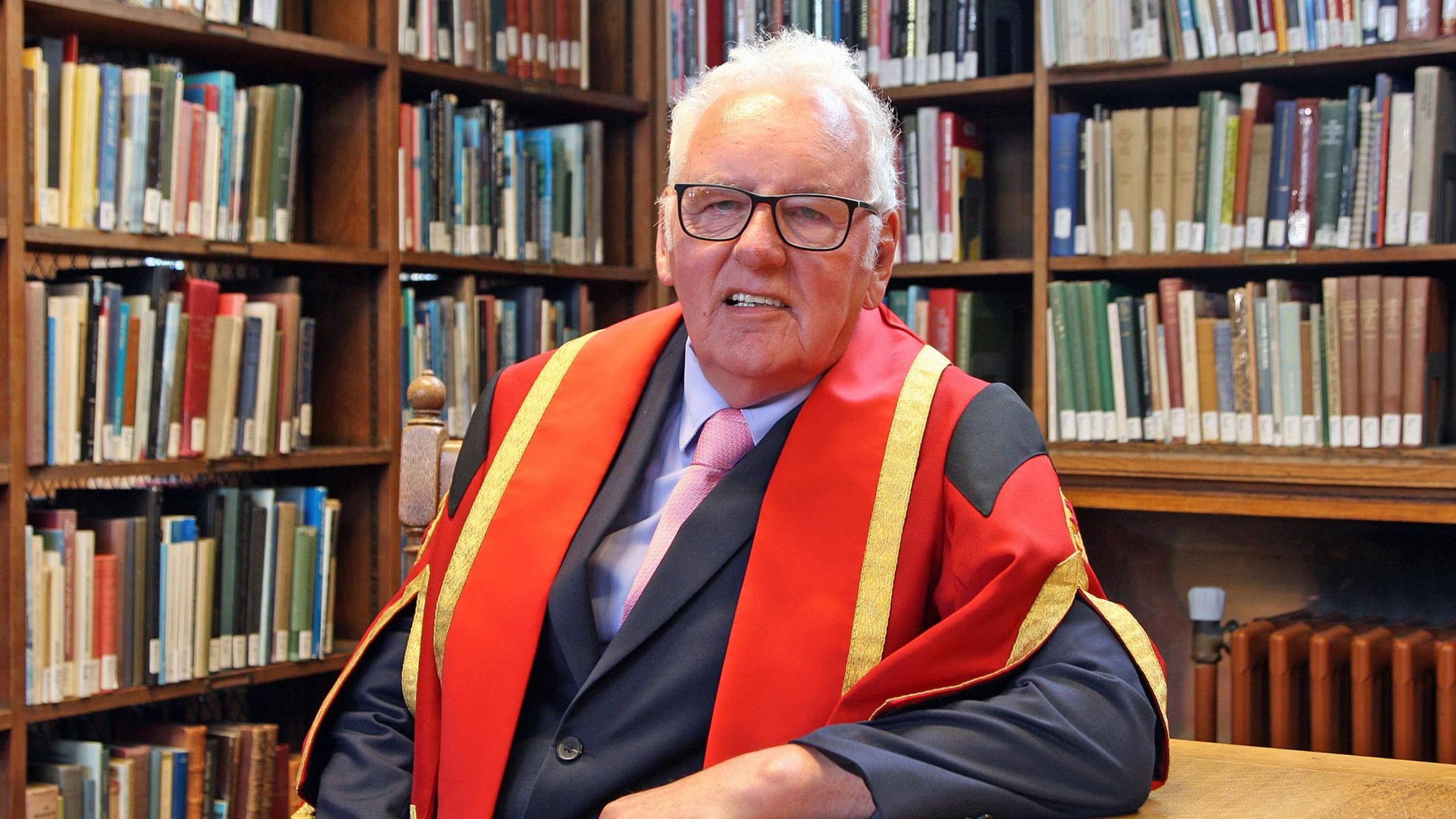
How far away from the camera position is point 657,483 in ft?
5.22

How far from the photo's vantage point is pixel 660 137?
3.57m

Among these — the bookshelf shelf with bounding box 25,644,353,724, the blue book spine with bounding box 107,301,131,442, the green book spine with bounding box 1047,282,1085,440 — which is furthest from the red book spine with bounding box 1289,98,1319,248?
the blue book spine with bounding box 107,301,131,442

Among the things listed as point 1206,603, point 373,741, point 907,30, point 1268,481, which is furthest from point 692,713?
point 907,30

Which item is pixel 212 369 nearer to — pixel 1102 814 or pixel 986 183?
pixel 986 183

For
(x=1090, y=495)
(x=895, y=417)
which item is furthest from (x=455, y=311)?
(x=895, y=417)

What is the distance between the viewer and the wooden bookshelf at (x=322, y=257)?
2.37 m

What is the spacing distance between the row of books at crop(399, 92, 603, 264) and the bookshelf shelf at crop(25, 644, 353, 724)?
92 cm

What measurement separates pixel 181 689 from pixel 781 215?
176 centimetres

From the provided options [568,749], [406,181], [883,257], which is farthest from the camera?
[406,181]

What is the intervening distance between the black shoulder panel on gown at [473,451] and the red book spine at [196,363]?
118cm

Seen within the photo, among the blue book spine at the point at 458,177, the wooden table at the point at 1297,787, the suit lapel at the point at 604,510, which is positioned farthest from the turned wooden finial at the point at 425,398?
the blue book spine at the point at 458,177

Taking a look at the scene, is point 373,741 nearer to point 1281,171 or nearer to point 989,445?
point 989,445

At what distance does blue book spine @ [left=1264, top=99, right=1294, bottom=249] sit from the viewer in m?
2.69

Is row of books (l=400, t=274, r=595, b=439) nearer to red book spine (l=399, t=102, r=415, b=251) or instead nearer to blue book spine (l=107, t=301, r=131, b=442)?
red book spine (l=399, t=102, r=415, b=251)
